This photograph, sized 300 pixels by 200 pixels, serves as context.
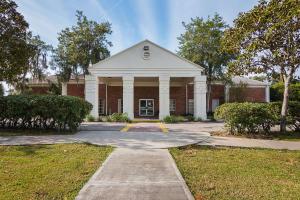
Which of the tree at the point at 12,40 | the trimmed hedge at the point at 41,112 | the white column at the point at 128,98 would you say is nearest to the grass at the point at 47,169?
the trimmed hedge at the point at 41,112

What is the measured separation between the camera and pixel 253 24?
48.6 feet

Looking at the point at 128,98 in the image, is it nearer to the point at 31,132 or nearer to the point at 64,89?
the point at 64,89

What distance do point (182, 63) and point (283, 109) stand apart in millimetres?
13469

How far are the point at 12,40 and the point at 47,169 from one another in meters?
11.5

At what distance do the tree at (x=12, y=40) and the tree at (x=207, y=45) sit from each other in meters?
19.0

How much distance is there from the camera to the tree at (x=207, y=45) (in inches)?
1236

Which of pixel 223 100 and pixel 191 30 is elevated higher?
pixel 191 30

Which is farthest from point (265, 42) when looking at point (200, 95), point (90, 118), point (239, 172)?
point (90, 118)

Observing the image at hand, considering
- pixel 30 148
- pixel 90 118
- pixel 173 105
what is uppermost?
pixel 173 105

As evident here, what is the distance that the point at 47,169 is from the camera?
24.2 ft

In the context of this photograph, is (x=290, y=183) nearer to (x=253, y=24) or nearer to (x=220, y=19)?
(x=253, y=24)

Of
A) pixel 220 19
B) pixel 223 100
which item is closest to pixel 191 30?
pixel 220 19

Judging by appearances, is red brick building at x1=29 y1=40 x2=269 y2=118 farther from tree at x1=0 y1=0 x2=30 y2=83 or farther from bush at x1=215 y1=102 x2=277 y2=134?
bush at x1=215 y1=102 x2=277 y2=134

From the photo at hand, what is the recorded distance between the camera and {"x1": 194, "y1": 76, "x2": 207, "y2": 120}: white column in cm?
2834
